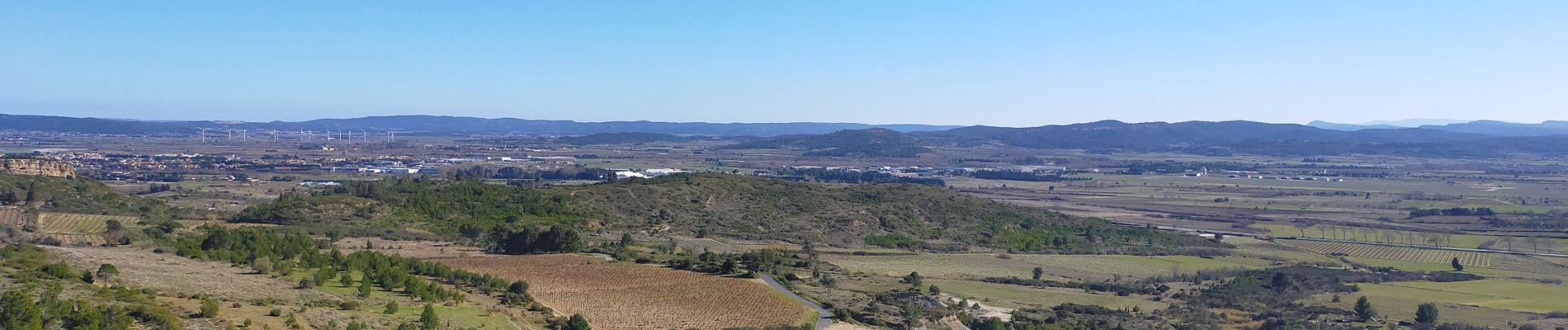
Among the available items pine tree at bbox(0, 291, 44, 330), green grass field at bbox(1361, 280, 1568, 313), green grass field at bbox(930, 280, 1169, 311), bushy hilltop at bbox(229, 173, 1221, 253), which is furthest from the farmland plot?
green grass field at bbox(1361, 280, 1568, 313)

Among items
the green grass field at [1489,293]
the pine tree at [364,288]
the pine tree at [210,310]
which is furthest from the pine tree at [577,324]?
the green grass field at [1489,293]

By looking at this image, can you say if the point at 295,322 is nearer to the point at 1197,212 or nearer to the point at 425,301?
the point at 425,301

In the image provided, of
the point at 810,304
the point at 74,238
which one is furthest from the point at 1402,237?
the point at 74,238

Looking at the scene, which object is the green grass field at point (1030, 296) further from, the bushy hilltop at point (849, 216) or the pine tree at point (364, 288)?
the pine tree at point (364, 288)

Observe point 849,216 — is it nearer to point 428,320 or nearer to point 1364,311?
point 1364,311

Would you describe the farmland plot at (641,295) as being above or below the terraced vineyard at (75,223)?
below
